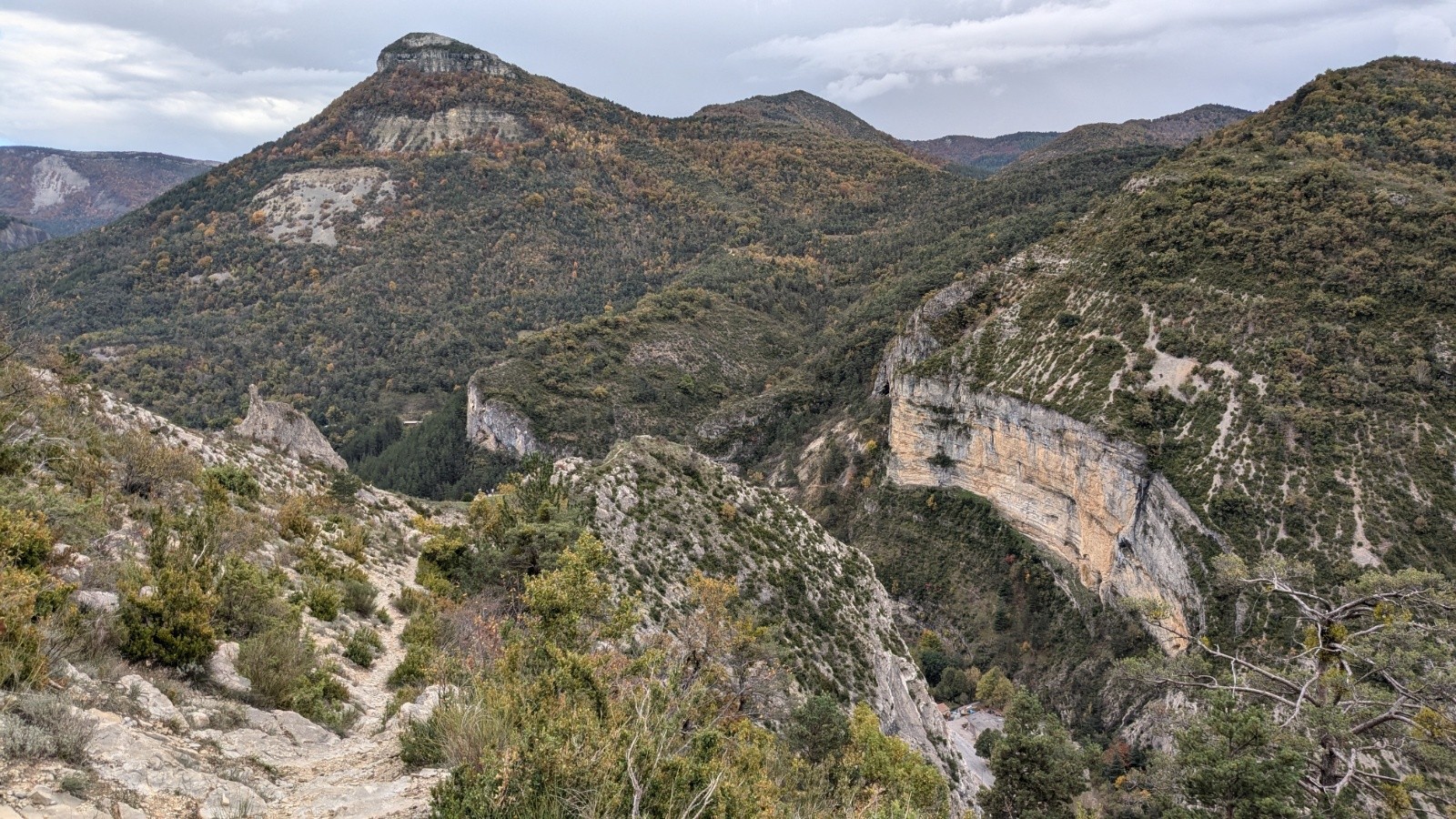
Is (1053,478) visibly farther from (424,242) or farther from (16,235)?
(16,235)

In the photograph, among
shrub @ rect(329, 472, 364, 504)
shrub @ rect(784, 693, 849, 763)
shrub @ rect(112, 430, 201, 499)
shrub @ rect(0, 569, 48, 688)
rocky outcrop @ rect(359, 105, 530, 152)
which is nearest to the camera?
shrub @ rect(0, 569, 48, 688)

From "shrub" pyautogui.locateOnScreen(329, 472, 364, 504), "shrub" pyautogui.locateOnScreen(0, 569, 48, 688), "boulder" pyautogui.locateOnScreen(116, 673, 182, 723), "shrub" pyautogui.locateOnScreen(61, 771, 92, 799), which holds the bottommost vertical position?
"shrub" pyautogui.locateOnScreen(329, 472, 364, 504)

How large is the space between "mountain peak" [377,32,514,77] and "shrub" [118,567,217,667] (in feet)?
607

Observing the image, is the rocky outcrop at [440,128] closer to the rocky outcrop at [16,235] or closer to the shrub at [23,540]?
the rocky outcrop at [16,235]

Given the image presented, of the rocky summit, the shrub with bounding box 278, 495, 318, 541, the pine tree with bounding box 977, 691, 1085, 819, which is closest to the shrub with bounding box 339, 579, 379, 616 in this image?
the rocky summit

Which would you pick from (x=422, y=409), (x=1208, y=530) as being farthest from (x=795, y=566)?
(x=422, y=409)

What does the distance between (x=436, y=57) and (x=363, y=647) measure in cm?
18951

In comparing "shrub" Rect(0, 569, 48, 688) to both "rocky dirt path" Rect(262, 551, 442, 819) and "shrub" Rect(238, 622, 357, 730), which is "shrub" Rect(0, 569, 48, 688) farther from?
"shrub" Rect(238, 622, 357, 730)

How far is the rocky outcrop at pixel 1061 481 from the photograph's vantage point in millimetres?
39938

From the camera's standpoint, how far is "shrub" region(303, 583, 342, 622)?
37.3ft

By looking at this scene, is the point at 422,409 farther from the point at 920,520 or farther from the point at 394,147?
the point at 394,147

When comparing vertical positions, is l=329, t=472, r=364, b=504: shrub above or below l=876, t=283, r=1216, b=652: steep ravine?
above

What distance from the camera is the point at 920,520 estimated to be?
59312mm

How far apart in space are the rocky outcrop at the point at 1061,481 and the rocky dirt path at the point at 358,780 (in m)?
34.9
